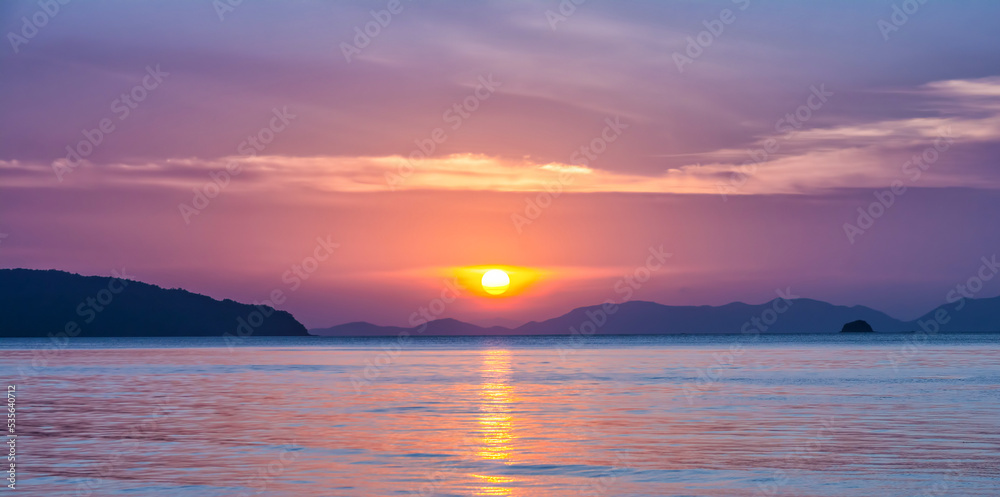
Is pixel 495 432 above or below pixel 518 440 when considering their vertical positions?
above

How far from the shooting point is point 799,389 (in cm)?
4656

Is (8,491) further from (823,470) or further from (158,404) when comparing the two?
(158,404)

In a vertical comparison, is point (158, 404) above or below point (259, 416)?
above

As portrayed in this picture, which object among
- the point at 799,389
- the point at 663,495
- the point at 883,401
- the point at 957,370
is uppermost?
the point at 957,370

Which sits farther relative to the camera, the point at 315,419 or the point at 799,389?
the point at 799,389

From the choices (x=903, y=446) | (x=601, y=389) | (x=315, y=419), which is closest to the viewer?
(x=903, y=446)

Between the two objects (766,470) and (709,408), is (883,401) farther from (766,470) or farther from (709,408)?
A: (766,470)

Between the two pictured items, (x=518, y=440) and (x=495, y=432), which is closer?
(x=518, y=440)

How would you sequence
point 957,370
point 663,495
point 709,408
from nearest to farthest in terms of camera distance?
point 663,495, point 709,408, point 957,370

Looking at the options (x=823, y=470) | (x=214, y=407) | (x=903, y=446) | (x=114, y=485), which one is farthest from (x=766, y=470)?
Result: (x=214, y=407)

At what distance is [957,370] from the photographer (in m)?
63.5

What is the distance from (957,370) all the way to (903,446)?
4329cm

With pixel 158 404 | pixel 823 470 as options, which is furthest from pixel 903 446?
pixel 158 404

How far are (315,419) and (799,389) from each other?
2439 cm
